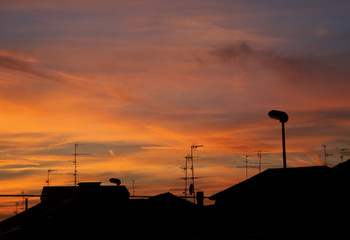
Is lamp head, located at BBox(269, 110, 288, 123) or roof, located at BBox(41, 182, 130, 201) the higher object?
lamp head, located at BBox(269, 110, 288, 123)

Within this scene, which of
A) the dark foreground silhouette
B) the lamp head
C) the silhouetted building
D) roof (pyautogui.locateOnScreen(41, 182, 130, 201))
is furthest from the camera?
roof (pyautogui.locateOnScreen(41, 182, 130, 201))

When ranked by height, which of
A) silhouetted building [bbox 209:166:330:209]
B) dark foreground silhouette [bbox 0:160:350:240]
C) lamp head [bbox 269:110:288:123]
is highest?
lamp head [bbox 269:110:288:123]

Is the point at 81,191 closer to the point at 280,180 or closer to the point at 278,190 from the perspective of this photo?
the point at 280,180

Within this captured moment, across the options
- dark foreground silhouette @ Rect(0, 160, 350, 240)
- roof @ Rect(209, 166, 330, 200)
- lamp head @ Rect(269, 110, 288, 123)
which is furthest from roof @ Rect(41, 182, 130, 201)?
lamp head @ Rect(269, 110, 288, 123)

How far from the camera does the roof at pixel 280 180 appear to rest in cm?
4231

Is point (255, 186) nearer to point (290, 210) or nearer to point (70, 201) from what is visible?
point (290, 210)

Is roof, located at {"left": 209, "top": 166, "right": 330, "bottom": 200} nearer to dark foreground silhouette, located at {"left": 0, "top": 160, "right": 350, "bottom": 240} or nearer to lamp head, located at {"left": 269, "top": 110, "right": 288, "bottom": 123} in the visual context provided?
dark foreground silhouette, located at {"left": 0, "top": 160, "right": 350, "bottom": 240}

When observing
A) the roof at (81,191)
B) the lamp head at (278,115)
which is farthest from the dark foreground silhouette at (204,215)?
the roof at (81,191)

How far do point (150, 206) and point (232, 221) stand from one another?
309 inches

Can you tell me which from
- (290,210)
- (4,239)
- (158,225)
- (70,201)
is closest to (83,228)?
(70,201)

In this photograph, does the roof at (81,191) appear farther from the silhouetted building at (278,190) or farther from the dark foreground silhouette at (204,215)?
the dark foreground silhouette at (204,215)

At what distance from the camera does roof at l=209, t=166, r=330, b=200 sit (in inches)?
1666

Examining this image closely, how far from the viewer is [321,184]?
134 feet

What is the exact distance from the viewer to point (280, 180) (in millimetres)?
44031
